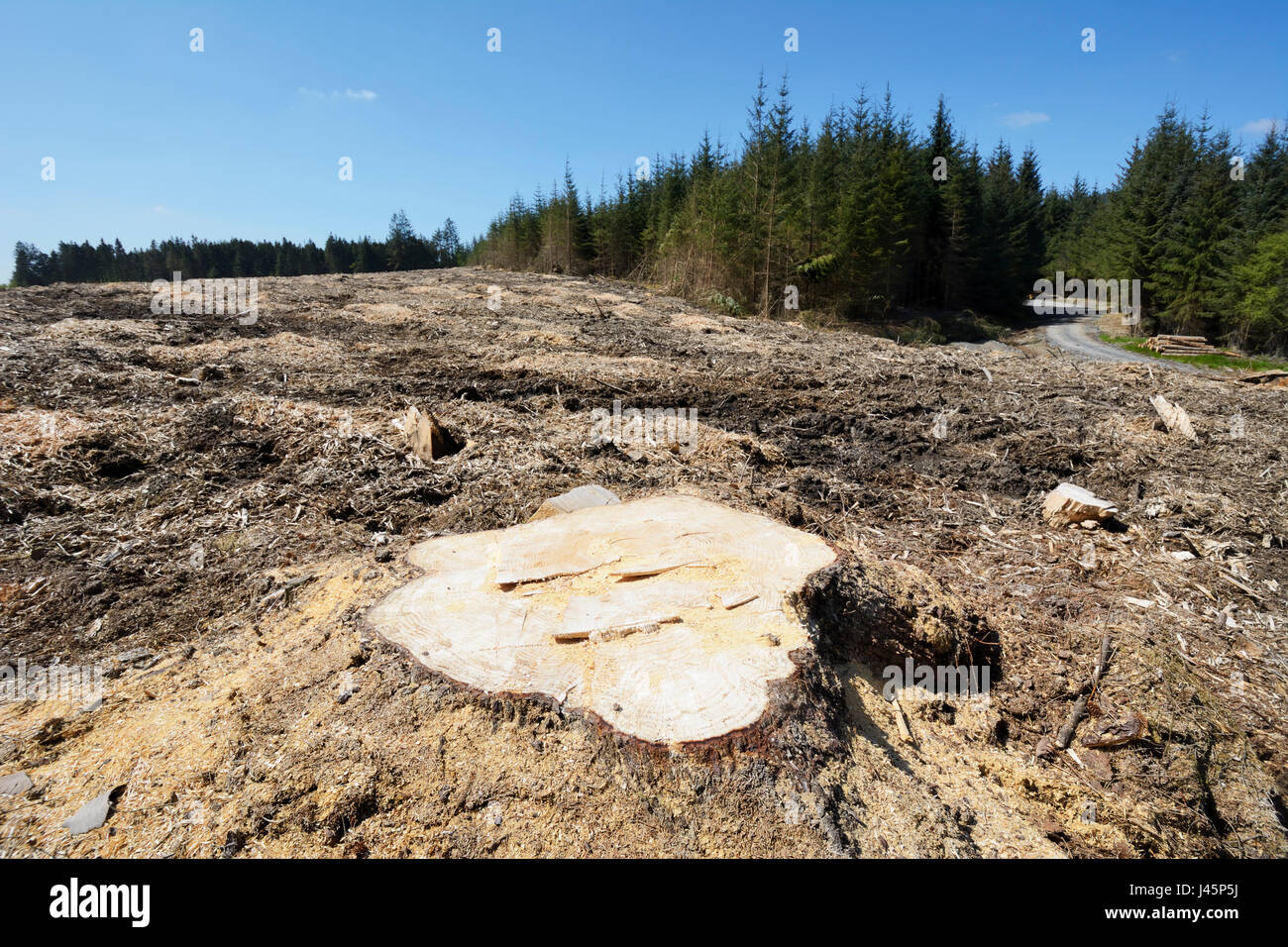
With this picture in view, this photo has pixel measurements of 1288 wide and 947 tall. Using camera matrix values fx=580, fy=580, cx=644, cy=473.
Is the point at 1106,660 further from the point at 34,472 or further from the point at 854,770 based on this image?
the point at 34,472

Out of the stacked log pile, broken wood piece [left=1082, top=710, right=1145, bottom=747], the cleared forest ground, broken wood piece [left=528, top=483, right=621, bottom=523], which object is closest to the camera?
the cleared forest ground

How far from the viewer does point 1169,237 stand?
27703mm

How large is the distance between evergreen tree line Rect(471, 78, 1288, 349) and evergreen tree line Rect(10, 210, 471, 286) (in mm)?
27114

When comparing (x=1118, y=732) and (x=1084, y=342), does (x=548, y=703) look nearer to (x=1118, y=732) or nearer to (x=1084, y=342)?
(x=1118, y=732)

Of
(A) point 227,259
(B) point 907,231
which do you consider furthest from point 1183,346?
(A) point 227,259

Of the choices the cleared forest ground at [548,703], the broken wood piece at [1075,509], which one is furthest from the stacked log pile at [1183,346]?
the broken wood piece at [1075,509]

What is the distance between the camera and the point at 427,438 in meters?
5.12

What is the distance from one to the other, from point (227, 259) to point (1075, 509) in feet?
228

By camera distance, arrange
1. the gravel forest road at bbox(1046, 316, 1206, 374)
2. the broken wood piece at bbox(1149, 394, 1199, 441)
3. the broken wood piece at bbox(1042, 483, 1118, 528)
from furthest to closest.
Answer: the gravel forest road at bbox(1046, 316, 1206, 374) < the broken wood piece at bbox(1149, 394, 1199, 441) < the broken wood piece at bbox(1042, 483, 1118, 528)

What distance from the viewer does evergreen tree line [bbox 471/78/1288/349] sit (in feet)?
73.7

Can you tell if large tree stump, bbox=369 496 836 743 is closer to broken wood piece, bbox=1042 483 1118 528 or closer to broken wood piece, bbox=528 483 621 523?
broken wood piece, bbox=528 483 621 523

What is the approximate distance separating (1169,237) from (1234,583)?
33.8m

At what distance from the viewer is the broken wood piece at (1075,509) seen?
467 cm

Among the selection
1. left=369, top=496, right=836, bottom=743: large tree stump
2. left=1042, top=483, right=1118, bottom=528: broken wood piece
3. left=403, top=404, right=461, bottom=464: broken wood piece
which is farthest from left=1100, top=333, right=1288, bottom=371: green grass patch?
left=403, top=404, right=461, bottom=464: broken wood piece
